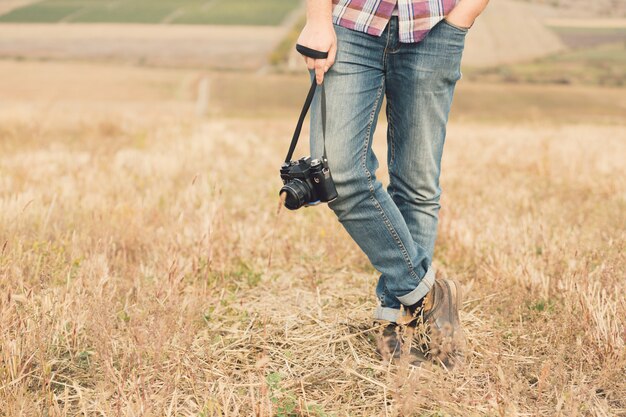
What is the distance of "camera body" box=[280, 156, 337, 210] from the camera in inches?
97.5

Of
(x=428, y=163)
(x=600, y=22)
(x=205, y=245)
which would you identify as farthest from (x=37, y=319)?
(x=600, y=22)

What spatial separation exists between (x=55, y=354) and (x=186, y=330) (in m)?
0.52

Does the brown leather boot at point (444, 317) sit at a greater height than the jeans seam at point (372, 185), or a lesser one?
lesser

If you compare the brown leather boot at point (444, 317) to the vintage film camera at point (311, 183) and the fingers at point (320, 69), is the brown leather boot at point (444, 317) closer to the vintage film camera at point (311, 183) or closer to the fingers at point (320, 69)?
the vintage film camera at point (311, 183)

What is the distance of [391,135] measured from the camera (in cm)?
280

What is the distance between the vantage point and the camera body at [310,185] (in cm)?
248

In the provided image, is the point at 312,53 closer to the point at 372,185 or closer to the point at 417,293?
the point at 372,185

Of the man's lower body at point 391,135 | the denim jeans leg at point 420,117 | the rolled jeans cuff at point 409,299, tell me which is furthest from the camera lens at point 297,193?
the rolled jeans cuff at point 409,299

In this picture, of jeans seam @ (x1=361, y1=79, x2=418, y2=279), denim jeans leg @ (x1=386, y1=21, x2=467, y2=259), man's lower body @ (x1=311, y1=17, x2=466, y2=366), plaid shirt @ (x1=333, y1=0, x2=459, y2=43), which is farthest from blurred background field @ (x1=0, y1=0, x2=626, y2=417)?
plaid shirt @ (x1=333, y1=0, x2=459, y2=43)

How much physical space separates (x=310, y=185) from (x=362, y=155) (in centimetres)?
24

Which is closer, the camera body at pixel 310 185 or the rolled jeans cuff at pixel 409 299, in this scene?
the camera body at pixel 310 185

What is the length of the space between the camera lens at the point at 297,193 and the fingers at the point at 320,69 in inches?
15.1

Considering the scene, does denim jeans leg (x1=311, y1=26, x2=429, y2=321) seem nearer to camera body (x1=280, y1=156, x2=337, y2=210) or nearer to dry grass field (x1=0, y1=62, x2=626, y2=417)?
camera body (x1=280, y1=156, x2=337, y2=210)

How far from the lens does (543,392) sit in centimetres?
253
